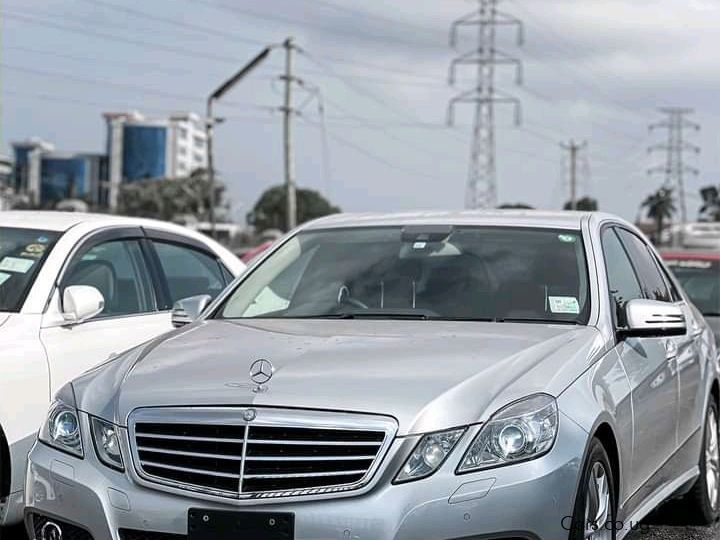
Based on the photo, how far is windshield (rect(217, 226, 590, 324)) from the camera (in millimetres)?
5270

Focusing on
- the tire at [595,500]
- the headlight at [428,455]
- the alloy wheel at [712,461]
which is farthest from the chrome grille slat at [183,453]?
the alloy wheel at [712,461]

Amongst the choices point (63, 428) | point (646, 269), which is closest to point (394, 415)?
point (63, 428)

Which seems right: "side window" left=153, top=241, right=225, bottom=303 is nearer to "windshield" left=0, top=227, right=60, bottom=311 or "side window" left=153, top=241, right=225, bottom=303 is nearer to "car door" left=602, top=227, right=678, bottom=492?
"windshield" left=0, top=227, right=60, bottom=311

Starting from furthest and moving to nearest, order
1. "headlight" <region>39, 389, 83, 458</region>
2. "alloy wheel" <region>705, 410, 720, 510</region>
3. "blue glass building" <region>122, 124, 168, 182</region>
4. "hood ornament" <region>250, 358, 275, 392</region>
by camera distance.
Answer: "blue glass building" <region>122, 124, 168, 182</region> → "alloy wheel" <region>705, 410, 720, 510</region> → "headlight" <region>39, 389, 83, 458</region> → "hood ornament" <region>250, 358, 275, 392</region>

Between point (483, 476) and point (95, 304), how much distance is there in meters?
2.71

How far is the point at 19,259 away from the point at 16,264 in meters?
0.05

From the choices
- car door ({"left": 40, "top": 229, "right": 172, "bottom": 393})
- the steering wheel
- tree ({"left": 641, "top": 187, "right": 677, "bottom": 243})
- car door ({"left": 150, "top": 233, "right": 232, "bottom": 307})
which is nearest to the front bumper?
the steering wheel

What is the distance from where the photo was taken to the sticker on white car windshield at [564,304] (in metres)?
5.17

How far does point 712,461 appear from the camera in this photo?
659cm

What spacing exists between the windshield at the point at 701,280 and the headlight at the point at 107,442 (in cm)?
745

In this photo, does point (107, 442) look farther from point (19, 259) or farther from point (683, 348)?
point (683, 348)

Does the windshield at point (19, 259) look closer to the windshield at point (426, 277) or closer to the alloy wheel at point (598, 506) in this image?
the windshield at point (426, 277)

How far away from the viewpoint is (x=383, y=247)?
578cm

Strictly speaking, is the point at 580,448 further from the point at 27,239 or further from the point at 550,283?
the point at 27,239
